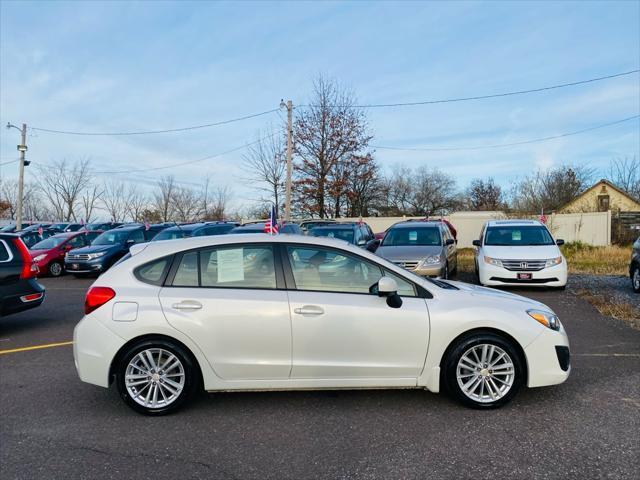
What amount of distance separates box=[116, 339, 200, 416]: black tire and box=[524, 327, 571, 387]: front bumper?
9.72 feet

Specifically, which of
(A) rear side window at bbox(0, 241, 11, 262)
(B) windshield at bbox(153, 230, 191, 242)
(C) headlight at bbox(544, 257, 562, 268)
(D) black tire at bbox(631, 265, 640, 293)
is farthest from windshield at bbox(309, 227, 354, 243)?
(A) rear side window at bbox(0, 241, 11, 262)

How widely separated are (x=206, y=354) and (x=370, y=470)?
172cm

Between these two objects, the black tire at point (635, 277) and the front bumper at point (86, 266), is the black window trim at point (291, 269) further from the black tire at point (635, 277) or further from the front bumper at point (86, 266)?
the front bumper at point (86, 266)

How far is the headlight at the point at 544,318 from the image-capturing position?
4.34 m

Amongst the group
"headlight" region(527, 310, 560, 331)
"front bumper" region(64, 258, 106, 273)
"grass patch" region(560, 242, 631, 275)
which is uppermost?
"headlight" region(527, 310, 560, 331)

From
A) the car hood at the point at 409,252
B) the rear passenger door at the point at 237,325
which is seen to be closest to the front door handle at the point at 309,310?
the rear passenger door at the point at 237,325

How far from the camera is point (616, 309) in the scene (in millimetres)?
8906

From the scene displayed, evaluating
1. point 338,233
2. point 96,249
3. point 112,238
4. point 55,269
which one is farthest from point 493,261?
point 55,269

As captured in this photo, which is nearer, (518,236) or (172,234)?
(518,236)

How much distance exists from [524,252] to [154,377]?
9297 mm

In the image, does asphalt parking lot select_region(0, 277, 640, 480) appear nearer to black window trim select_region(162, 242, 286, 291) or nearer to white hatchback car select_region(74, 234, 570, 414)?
white hatchback car select_region(74, 234, 570, 414)

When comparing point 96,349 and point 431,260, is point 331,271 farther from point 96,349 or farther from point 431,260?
point 431,260

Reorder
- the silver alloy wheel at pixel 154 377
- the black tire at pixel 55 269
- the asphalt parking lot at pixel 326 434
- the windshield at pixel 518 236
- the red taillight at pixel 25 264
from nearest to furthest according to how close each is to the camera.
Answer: the asphalt parking lot at pixel 326 434 < the silver alloy wheel at pixel 154 377 < the red taillight at pixel 25 264 < the windshield at pixel 518 236 < the black tire at pixel 55 269

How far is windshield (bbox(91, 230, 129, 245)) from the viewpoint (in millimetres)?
16703
